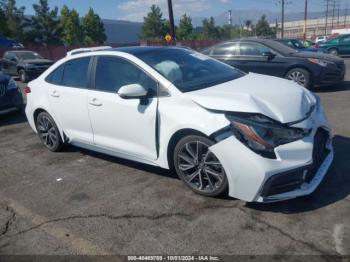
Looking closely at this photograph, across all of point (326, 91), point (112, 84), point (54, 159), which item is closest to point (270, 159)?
point (112, 84)

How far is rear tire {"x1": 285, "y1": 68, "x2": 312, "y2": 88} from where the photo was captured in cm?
938

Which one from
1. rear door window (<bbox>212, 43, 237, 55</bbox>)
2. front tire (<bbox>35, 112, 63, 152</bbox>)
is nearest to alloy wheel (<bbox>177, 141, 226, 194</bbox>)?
front tire (<bbox>35, 112, 63, 152</bbox>)

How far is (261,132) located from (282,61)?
6917mm

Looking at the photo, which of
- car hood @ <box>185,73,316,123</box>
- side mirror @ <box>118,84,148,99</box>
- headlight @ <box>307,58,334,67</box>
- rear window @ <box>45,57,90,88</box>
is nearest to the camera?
car hood @ <box>185,73,316,123</box>

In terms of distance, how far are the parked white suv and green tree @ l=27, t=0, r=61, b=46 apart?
5685 centimetres

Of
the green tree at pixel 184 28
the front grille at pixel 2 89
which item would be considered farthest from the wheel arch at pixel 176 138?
the green tree at pixel 184 28

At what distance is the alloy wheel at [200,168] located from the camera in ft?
11.9

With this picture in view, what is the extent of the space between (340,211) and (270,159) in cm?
86

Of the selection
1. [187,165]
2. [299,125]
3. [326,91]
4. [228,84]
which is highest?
[228,84]

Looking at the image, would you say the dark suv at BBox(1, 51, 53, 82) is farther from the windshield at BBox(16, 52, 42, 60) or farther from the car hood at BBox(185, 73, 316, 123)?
the car hood at BBox(185, 73, 316, 123)

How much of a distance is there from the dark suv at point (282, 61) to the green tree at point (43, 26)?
52.6 metres

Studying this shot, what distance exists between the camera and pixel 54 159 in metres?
5.48

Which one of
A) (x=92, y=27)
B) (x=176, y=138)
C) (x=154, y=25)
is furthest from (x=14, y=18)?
(x=176, y=138)

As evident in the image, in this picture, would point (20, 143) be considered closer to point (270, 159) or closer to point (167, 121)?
point (167, 121)
